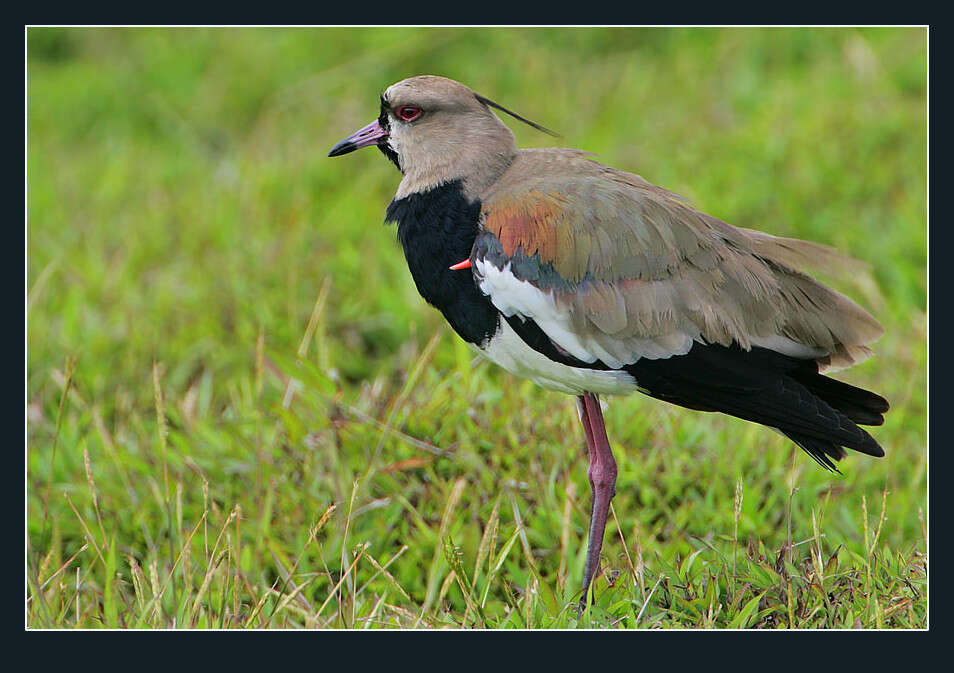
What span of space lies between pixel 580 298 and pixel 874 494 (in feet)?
4.76

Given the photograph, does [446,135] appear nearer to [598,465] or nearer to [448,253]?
[448,253]

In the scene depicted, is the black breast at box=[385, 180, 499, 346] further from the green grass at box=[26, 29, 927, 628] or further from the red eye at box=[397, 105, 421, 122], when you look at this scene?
the green grass at box=[26, 29, 927, 628]

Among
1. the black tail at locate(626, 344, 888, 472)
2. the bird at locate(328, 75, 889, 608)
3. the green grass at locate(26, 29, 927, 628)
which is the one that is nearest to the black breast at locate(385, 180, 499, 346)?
the bird at locate(328, 75, 889, 608)

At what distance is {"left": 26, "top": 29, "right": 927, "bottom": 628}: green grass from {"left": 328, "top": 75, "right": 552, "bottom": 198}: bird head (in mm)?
621

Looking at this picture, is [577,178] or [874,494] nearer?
[577,178]

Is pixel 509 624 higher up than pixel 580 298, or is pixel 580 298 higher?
pixel 580 298

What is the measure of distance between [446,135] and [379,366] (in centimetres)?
160

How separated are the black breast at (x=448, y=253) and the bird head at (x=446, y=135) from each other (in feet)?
0.17

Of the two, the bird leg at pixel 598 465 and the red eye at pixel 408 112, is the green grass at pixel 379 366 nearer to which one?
the bird leg at pixel 598 465

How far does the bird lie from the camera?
9.07ft

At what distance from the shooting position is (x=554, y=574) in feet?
10.7

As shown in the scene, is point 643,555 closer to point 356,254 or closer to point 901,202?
point 356,254

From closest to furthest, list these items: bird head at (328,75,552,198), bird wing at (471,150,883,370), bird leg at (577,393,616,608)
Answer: bird wing at (471,150,883,370) → bird head at (328,75,552,198) → bird leg at (577,393,616,608)

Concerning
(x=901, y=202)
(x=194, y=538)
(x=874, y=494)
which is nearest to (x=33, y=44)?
(x=194, y=538)
